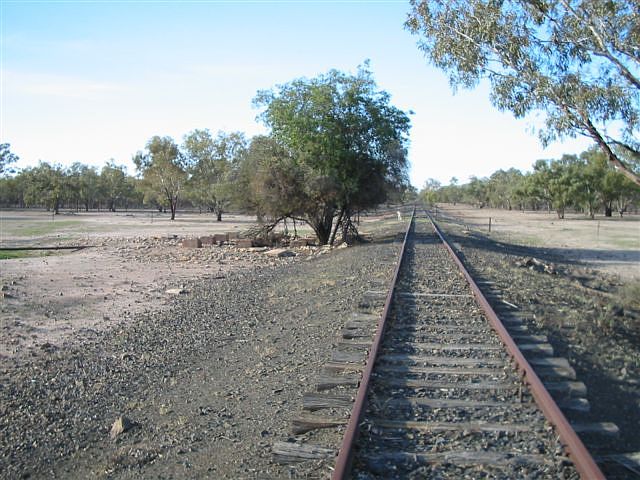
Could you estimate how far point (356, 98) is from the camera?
89.5 feet

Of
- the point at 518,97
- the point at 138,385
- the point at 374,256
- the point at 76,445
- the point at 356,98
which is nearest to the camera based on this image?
the point at 76,445

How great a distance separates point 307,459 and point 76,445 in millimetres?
2664

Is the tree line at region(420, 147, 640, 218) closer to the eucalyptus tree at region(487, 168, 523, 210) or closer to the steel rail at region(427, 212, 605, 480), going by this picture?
the eucalyptus tree at region(487, 168, 523, 210)

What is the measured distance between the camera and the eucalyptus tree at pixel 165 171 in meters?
73.3

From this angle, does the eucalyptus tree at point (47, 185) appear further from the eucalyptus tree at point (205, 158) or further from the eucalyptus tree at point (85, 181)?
the eucalyptus tree at point (205, 158)

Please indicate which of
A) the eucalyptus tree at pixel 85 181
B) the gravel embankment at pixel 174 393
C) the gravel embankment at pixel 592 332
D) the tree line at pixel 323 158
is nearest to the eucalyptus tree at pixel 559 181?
the tree line at pixel 323 158

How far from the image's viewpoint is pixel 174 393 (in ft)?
24.2

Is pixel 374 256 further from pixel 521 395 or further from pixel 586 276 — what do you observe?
pixel 521 395

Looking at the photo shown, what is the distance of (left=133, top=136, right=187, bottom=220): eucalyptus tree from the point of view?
7331cm

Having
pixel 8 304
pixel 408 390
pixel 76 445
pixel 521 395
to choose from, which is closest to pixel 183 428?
pixel 76 445

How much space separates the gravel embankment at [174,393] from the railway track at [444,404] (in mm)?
562

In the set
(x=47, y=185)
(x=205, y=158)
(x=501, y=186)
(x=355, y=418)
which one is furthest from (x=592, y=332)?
(x=501, y=186)

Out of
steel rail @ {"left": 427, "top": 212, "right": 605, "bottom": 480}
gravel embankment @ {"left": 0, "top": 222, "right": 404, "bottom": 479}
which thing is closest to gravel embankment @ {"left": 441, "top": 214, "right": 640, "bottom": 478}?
steel rail @ {"left": 427, "top": 212, "right": 605, "bottom": 480}

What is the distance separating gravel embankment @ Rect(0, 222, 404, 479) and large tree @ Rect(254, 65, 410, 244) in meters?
15.0
